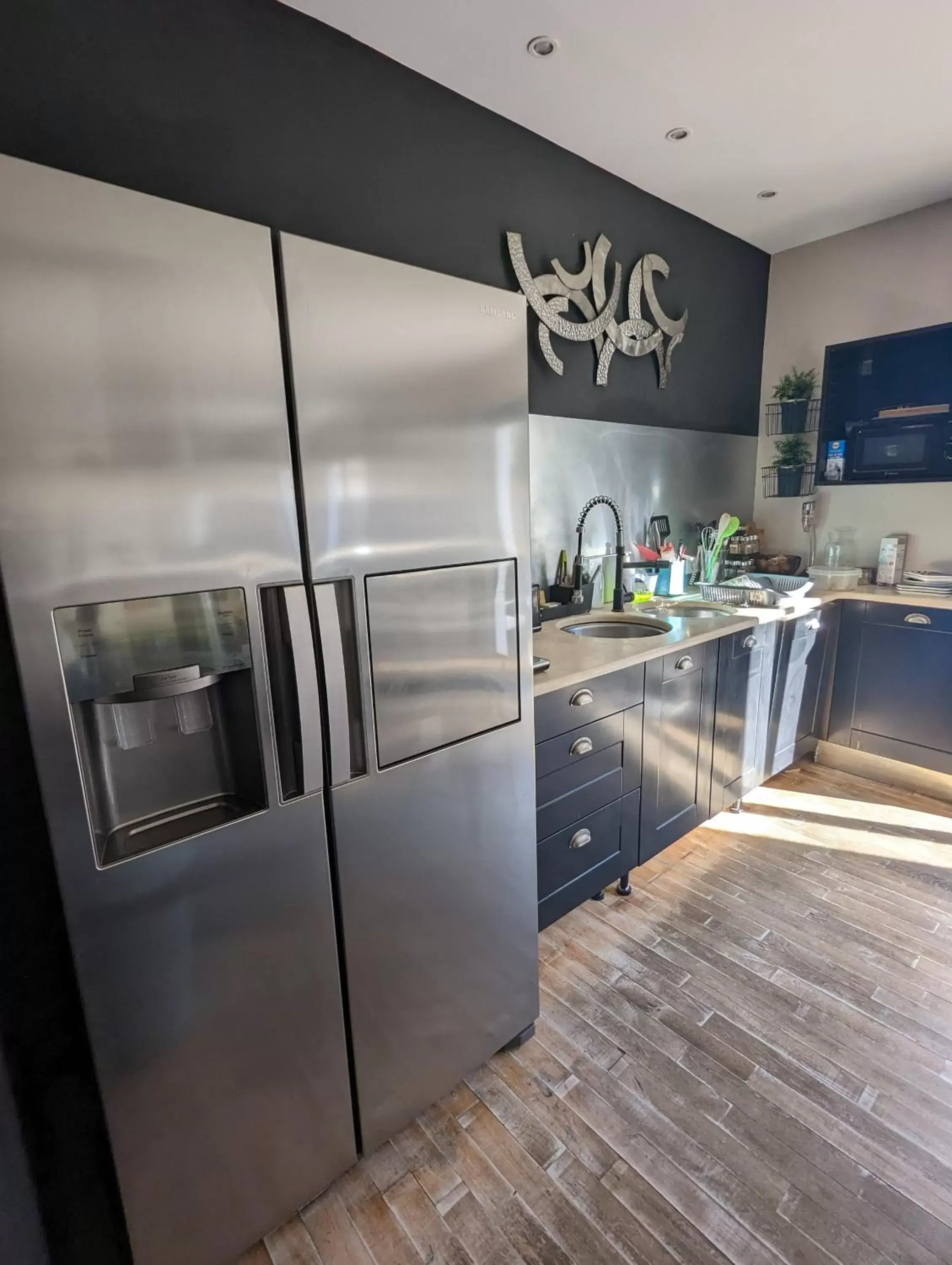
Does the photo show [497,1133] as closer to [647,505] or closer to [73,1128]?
[73,1128]

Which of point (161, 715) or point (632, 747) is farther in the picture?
point (632, 747)

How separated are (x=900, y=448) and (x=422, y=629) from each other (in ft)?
10.1

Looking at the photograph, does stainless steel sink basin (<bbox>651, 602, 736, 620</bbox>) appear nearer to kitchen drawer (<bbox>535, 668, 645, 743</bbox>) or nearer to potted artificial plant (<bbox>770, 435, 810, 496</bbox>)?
kitchen drawer (<bbox>535, 668, 645, 743</bbox>)

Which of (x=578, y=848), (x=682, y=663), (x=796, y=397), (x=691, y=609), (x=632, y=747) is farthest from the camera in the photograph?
(x=796, y=397)

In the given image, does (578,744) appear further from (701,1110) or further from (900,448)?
(900,448)

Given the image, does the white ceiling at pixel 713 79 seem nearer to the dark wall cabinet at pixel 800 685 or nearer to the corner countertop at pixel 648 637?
the corner countertop at pixel 648 637

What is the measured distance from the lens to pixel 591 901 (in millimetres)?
2227

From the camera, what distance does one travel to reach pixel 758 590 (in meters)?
2.84

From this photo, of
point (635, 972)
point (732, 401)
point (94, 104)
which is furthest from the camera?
point (732, 401)

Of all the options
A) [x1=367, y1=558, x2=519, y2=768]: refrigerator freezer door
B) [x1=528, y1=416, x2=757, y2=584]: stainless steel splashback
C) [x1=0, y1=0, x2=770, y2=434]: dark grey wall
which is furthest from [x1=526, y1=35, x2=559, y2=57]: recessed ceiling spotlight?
[x1=367, y1=558, x2=519, y2=768]: refrigerator freezer door

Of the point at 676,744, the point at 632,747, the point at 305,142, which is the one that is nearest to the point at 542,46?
the point at 305,142

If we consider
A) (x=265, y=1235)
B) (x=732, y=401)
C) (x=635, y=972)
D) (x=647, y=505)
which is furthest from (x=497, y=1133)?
(x=732, y=401)

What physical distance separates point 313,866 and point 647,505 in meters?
2.40

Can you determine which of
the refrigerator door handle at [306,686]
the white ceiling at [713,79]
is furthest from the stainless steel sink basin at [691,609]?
the refrigerator door handle at [306,686]
